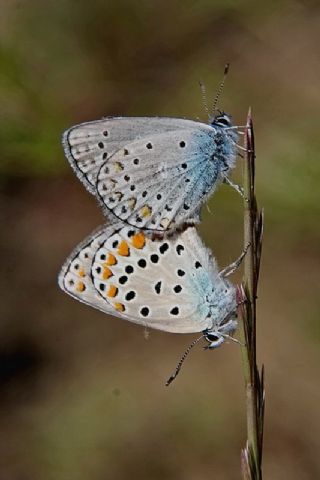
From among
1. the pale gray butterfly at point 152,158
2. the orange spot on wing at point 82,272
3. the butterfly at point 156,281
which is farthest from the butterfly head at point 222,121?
the orange spot on wing at point 82,272

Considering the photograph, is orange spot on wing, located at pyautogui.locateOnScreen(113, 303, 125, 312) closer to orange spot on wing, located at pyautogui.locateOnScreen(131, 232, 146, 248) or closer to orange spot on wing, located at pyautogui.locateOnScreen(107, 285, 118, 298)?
orange spot on wing, located at pyautogui.locateOnScreen(107, 285, 118, 298)

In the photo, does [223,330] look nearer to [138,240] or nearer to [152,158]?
[138,240]

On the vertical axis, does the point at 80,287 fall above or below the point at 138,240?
below

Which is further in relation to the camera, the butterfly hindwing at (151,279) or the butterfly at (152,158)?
the butterfly at (152,158)

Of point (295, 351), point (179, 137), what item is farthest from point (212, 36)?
point (179, 137)

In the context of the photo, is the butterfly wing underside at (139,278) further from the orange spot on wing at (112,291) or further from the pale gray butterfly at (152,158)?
the pale gray butterfly at (152,158)

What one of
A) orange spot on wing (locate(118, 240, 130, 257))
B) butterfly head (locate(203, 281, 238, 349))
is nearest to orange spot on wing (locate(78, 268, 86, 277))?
orange spot on wing (locate(118, 240, 130, 257))

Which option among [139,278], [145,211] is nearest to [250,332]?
[139,278]
